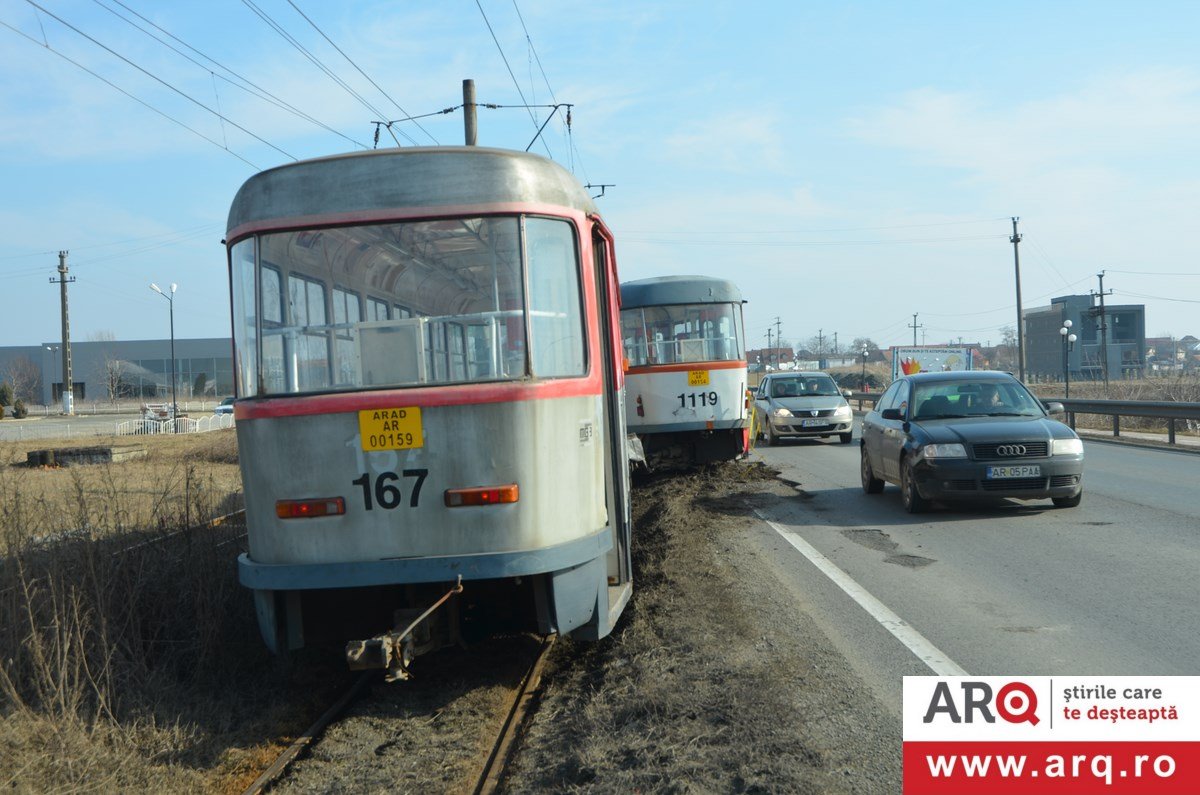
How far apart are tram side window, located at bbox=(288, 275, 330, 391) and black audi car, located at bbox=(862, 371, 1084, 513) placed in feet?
26.2

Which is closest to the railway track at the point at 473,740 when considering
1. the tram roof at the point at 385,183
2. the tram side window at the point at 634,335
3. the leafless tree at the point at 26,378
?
the tram roof at the point at 385,183

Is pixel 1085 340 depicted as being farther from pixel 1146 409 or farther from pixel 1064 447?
pixel 1064 447

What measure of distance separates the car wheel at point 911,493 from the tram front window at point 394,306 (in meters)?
7.55

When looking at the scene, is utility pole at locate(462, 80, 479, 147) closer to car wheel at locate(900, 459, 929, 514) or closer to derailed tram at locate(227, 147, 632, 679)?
car wheel at locate(900, 459, 929, 514)

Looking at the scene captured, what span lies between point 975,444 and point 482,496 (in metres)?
7.68

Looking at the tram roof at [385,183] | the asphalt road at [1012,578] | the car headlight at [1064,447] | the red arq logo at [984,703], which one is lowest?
the asphalt road at [1012,578]

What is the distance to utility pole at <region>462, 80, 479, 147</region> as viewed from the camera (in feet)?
69.9

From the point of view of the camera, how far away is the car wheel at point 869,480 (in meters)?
14.9

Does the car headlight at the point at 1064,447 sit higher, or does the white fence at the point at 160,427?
the car headlight at the point at 1064,447

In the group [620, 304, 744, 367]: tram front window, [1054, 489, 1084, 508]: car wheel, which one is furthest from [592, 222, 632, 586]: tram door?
[620, 304, 744, 367]: tram front window

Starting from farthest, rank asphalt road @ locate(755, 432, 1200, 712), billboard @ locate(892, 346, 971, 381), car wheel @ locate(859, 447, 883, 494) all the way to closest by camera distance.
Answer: billboard @ locate(892, 346, 971, 381) < car wheel @ locate(859, 447, 883, 494) < asphalt road @ locate(755, 432, 1200, 712)

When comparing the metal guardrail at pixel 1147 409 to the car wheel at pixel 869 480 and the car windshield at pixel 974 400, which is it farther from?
the car windshield at pixel 974 400

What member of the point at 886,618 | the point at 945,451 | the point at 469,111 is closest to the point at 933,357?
the point at 469,111

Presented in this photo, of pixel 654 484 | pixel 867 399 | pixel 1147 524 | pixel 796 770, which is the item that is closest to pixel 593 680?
pixel 796 770
